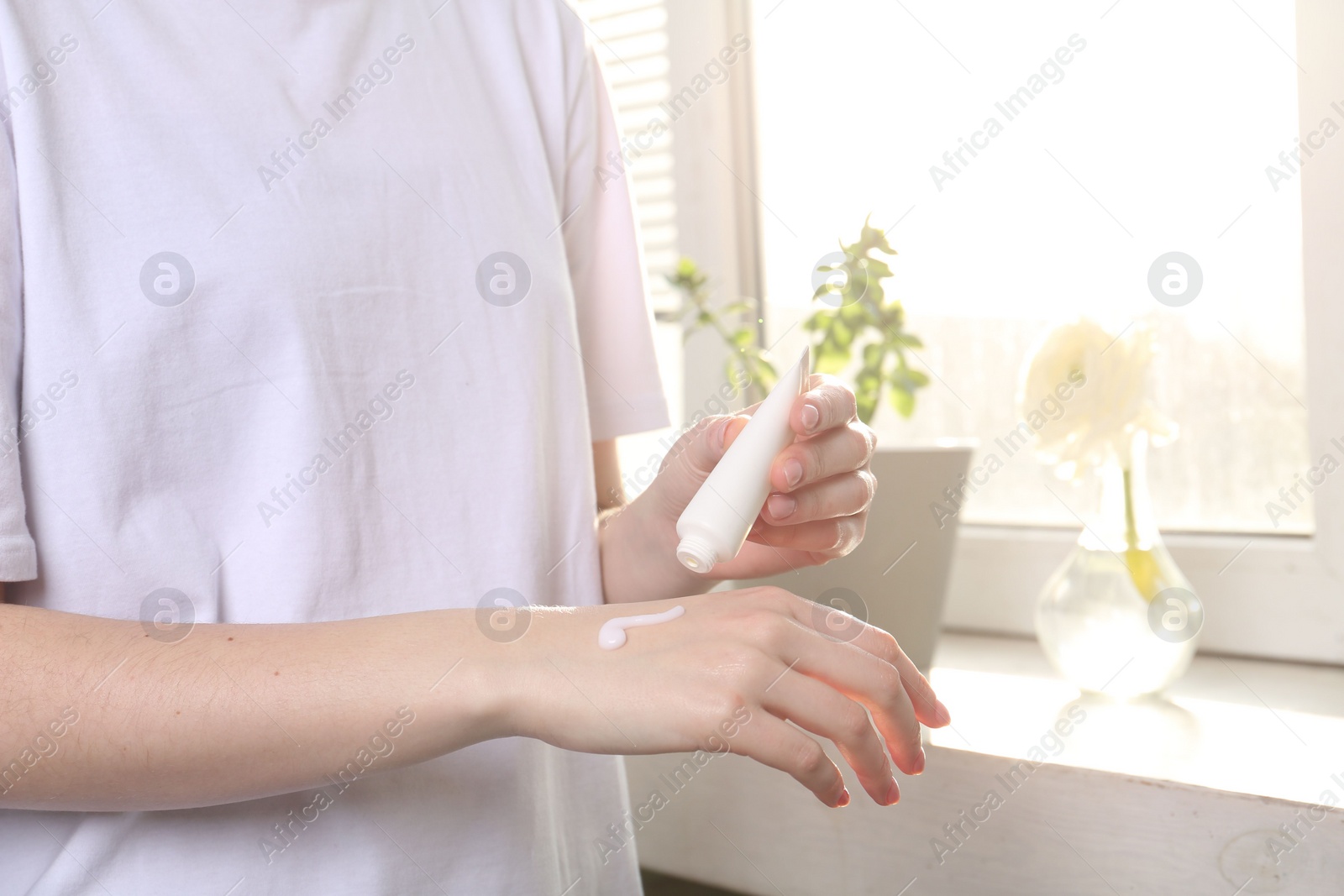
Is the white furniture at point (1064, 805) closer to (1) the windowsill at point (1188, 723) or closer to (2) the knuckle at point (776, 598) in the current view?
(1) the windowsill at point (1188, 723)

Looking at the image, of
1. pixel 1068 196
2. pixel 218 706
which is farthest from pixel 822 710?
pixel 1068 196

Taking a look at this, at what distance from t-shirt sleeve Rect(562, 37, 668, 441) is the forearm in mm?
289

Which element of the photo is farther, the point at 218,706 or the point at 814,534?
the point at 814,534

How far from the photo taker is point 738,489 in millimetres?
414

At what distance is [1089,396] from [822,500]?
29cm

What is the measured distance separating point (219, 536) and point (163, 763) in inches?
4.6

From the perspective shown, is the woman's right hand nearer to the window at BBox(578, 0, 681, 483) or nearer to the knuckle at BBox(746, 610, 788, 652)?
the knuckle at BBox(746, 610, 788, 652)

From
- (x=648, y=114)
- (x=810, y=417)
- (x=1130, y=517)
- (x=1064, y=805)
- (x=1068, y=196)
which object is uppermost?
(x=648, y=114)

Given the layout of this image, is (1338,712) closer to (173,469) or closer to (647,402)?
(647,402)

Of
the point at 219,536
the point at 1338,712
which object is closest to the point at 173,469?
the point at 219,536

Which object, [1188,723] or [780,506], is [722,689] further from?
[1188,723]

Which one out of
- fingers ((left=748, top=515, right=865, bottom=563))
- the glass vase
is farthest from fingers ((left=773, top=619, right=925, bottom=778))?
the glass vase

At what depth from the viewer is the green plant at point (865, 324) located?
759mm

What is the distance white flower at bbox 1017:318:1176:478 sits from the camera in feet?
2.17
